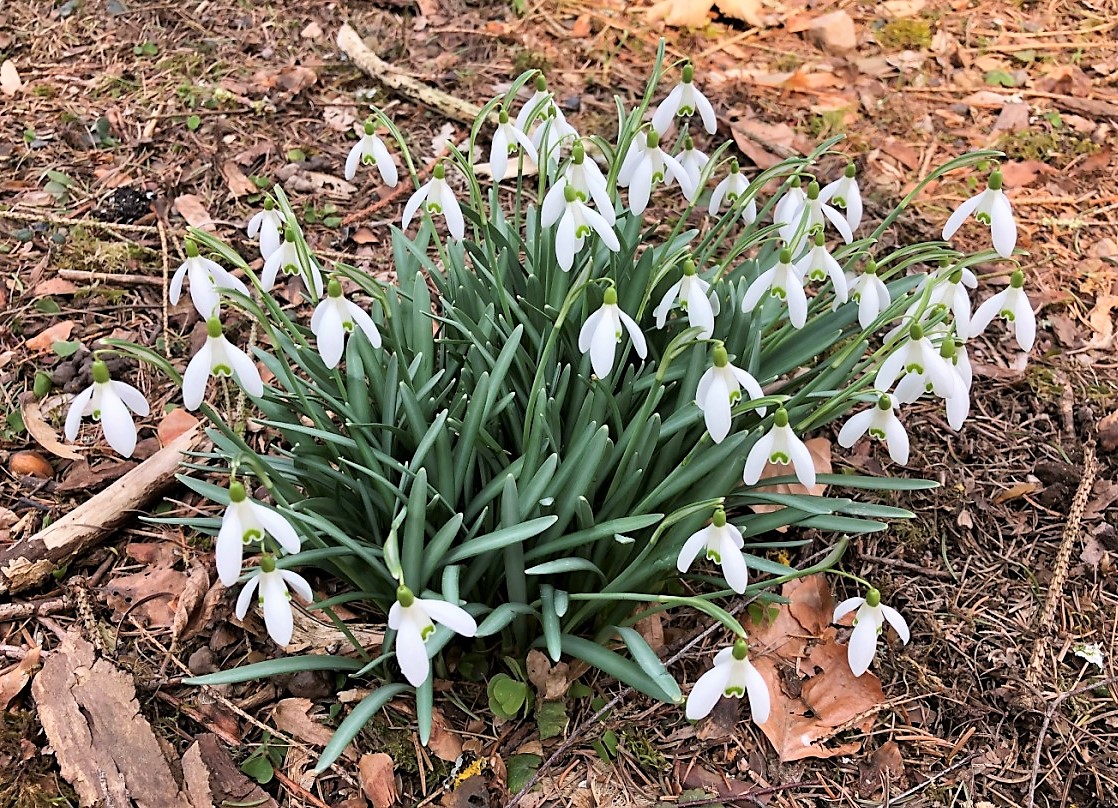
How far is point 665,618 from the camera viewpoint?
1946mm

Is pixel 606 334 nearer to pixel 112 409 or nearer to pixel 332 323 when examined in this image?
pixel 332 323

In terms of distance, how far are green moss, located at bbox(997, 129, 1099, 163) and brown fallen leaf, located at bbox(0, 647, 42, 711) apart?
10.2ft

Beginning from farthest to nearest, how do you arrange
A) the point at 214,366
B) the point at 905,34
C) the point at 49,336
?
the point at 905,34 → the point at 49,336 → the point at 214,366

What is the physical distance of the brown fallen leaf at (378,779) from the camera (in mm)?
1621

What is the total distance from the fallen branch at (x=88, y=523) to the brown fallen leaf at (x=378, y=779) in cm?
68

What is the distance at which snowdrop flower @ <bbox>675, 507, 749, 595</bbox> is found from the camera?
4.46ft

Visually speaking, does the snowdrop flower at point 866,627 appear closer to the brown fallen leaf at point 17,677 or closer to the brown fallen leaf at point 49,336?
A: the brown fallen leaf at point 17,677

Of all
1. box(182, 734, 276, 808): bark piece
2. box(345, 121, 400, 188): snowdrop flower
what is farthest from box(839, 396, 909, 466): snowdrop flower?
box(182, 734, 276, 808): bark piece

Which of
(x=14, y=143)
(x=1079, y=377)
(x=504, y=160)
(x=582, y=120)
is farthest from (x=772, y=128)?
(x=14, y=143)

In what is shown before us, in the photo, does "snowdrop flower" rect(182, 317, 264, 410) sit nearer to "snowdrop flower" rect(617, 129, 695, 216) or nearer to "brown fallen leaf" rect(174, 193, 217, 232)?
"snowdrop flower" rect(617, 129, 695, 216)

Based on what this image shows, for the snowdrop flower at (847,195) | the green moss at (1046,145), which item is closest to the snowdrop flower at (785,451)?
the snowdrop flower at (847,195)

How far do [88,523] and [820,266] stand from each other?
1.52 metres

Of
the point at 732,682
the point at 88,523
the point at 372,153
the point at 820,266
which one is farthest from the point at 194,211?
the point at 732,682

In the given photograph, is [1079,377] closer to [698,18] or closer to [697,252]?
[697,252]
